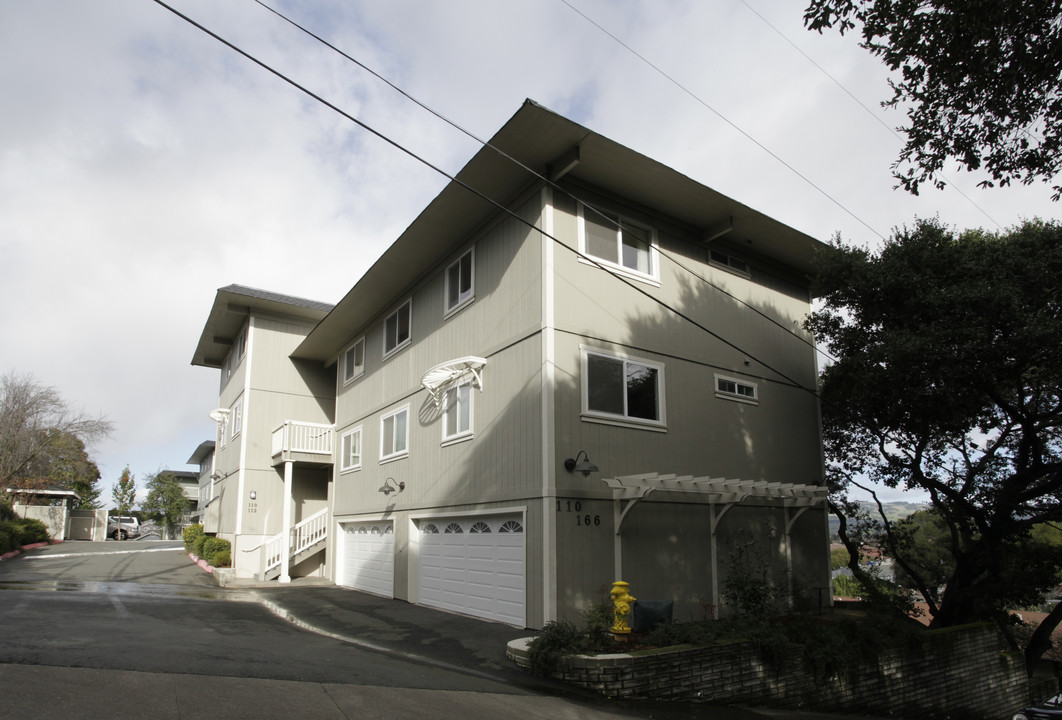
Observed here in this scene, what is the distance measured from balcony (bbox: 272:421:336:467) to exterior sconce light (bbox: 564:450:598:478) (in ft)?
38.2

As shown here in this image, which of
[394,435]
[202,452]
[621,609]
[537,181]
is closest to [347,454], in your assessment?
[394,435]

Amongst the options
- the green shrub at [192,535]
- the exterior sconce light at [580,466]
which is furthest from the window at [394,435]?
the green shrub at [192,535]

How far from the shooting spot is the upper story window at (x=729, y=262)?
48.9 feet

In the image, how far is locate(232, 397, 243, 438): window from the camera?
23.7 m

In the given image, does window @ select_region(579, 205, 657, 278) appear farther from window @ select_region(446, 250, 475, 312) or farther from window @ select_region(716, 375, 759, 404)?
window @ select_region(446, 250, 475, 312)

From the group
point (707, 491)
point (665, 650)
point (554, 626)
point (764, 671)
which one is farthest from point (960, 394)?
point (554, 626)

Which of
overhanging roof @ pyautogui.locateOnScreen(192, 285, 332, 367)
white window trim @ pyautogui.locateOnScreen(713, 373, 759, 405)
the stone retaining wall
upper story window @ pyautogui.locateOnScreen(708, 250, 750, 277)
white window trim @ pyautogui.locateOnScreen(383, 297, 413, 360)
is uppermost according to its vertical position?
overhanging roof @ pyautogui.locateOnScreen(192, 285, 332, 367)

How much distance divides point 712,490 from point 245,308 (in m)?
17.6

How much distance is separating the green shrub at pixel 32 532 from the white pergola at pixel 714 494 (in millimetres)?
25470

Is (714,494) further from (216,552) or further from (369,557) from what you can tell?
(216,552)

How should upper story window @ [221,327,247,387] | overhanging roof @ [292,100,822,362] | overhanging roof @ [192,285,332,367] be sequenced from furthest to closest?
upper story window @ [221,327,247,387], overhanging roof @ [192,285,332,367], overhanging roof @ [292,100,822,362]

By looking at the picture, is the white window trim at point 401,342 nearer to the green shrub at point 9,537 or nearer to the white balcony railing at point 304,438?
the white balcony railing at point 304,438

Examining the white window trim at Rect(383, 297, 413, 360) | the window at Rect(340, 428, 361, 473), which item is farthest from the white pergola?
the window at Rect(340, 428, 361, 473)

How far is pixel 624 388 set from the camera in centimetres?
1242
